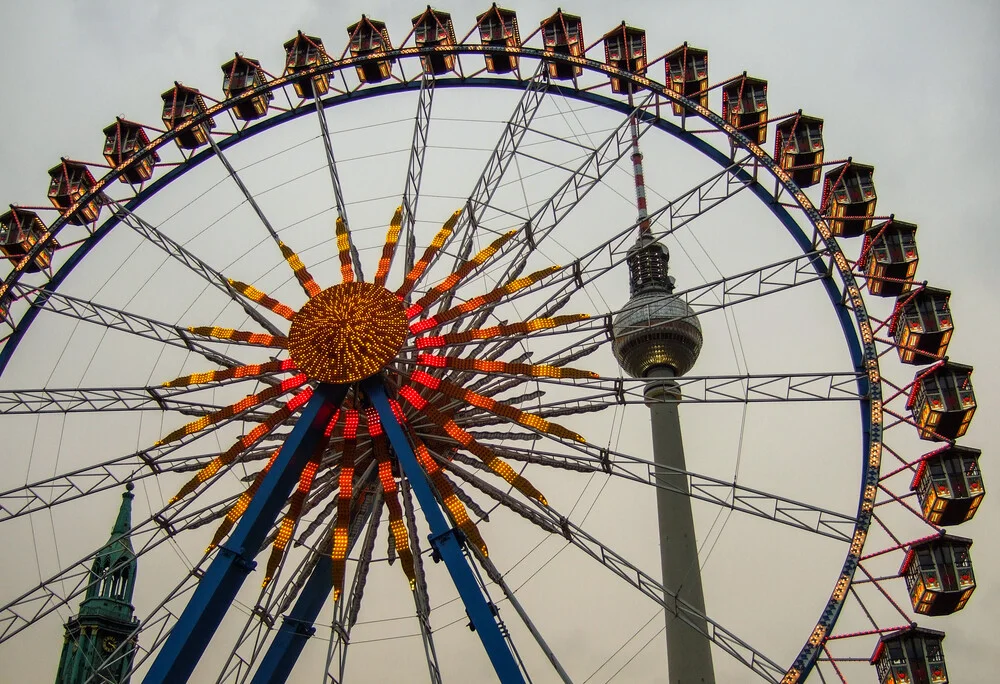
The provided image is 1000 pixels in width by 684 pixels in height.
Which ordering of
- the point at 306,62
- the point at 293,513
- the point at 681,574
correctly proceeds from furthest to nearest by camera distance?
the point at 681,574
the point at 306,62
the point at 293,513

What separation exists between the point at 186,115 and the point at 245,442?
9233 mm

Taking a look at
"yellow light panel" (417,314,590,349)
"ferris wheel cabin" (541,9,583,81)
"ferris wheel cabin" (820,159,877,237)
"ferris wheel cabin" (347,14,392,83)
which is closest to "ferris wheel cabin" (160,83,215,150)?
"ferris wheel cabin" (347,14,392,83)

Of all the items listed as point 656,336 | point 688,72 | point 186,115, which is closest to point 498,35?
point 688,72

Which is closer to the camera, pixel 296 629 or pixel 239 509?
pixel 239 509

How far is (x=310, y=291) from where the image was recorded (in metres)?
18.2

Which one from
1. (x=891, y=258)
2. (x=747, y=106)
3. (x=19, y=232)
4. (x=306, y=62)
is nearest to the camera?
(x=891, y=258)

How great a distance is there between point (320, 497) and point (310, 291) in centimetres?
375

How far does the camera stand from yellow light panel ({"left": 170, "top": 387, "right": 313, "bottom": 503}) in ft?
54.5

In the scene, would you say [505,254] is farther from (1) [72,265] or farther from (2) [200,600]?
(1) [72,265]

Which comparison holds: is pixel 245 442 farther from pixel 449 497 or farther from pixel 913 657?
pixel 913 657

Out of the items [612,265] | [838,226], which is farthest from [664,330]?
[612,265]

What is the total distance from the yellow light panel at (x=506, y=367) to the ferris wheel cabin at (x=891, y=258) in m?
7.07

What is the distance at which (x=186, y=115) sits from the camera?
22.5 metres

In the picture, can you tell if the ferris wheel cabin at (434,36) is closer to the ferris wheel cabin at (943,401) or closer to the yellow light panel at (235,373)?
the yellow light panel at (235,373)
